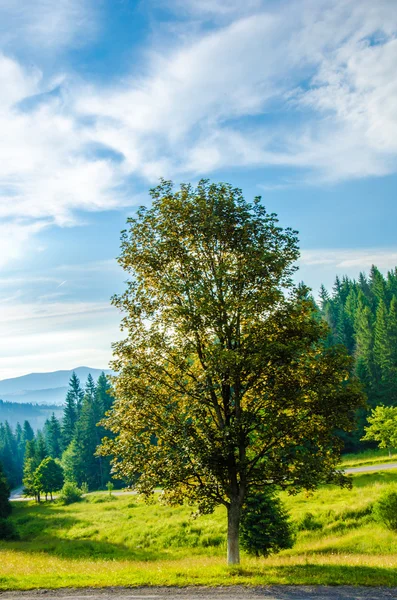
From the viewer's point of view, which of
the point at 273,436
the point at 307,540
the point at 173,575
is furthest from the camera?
the point at 307,540

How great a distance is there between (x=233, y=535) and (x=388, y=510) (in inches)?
561

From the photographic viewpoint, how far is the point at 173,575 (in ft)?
44.1

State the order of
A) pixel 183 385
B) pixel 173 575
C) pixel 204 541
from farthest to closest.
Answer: pixel 204 541 < pixel 183 385 < pixel 173 575

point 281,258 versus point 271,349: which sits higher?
point 281,258

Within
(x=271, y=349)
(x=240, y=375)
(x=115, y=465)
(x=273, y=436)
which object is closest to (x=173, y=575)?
(x=115, y=465)

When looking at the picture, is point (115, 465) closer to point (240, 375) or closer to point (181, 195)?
point (240, 375)

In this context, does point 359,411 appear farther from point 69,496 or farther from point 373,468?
point 69,496

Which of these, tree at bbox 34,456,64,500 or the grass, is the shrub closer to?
the grass

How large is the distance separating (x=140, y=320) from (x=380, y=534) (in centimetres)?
1964

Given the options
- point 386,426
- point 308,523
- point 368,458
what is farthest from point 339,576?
point 368,458

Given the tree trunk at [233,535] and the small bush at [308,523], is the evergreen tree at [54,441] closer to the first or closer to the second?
the small bush at [308,523]

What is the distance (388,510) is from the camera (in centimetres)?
2491

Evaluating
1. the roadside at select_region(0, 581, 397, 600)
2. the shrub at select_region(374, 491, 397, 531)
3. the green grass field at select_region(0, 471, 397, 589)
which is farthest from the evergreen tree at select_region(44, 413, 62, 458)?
the roadside at select_region(0, 581, 397, 600)

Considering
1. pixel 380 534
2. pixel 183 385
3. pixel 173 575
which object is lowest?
pixel 380 534
